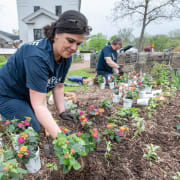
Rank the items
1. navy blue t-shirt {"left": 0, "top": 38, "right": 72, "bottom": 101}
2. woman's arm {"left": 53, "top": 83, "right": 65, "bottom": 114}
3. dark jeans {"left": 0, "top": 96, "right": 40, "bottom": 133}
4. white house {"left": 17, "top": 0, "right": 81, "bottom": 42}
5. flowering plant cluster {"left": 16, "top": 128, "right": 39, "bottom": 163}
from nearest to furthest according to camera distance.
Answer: flowering plant cluster {"left": 16, "top": 128, "right": 39, "bottom": 163}
navy blue t-shirt {"left": 0, "top": 38, "right": 72, "bottom": 101}
dark jeans {"left": 0, "top": 96, "right": 40, "bottom": 133}
woman's arm {"left": 53, "top": 83, "right": 65, "bottom": 114}
white house {"left": 17, "top": 0, "right": 81, "bottom": 42}

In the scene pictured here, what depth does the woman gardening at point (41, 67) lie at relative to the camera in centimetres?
102

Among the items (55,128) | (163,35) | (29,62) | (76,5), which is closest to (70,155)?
(55,128)

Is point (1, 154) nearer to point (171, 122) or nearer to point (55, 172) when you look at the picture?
point (55, 172)

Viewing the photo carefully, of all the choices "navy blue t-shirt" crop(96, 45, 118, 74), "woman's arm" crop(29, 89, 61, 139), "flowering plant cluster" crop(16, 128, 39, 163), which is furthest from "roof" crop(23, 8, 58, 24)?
"flowering plant cluster" crop(16, 128, 39, 163)

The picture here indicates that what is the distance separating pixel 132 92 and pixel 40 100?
1.73 metres

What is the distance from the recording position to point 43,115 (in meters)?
1.04

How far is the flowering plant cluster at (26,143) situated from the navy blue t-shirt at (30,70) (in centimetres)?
35

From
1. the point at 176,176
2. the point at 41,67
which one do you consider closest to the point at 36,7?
the point at 41,67

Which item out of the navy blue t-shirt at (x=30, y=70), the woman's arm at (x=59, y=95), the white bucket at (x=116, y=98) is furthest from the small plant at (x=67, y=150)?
the white bucket at (x=116, y=98)

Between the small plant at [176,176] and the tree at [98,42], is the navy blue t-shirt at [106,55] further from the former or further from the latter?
the tree at [98,42]

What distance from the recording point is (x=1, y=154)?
90 cm

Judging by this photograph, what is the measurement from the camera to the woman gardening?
1021 millimetres

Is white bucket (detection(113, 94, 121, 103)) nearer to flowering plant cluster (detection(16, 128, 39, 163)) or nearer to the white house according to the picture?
flowering plant cluster (detection(16, 128, 39, 163))

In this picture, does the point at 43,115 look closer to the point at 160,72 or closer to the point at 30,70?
the point at 30,70
